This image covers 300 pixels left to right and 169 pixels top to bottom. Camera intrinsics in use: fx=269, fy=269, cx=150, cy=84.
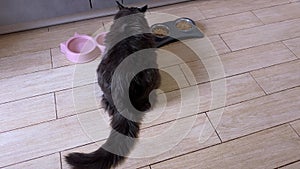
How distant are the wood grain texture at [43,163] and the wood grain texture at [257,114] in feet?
2.44

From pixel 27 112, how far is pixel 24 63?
1.30 feet

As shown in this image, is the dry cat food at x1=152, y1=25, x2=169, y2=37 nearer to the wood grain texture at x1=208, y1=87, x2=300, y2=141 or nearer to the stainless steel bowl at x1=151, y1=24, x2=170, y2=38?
the stainless steel bowl at x1=151, y1=24, x2=170, y2=38

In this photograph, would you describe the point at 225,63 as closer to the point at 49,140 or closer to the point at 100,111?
the point at 100,111

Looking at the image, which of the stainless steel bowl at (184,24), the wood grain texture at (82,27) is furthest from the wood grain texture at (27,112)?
the stainless steel bowl at (184,24)

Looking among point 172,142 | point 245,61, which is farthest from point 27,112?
point 245,61

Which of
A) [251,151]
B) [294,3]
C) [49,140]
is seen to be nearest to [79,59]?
[49,140]

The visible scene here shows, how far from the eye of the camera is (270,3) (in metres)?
2.01

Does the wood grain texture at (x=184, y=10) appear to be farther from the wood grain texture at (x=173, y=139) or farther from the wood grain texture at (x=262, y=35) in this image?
the wood grain texture at (x=173, y=139)

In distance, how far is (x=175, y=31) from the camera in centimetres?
171

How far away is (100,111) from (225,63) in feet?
2.53

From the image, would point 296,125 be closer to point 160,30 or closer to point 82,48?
point 160,30

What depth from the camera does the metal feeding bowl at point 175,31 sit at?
167 cm

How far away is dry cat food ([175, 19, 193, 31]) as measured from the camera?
5.72 feet

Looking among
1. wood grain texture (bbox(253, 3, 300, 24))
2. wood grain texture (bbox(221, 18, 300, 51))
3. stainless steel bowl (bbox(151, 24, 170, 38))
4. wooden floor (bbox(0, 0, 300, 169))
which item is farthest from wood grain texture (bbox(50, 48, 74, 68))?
wood grain texture (bbox(253, 3, 300, 24))
